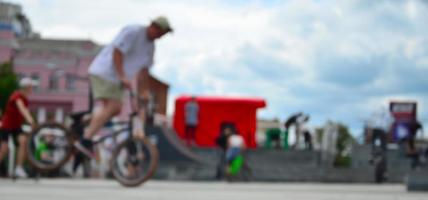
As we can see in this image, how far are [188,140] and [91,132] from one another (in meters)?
22.6

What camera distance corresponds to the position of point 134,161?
866cm

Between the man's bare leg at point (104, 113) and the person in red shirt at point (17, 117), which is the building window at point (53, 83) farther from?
the man's bare leg at point (104, 113)

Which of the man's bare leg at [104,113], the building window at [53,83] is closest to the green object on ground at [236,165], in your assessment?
the man's bare leg at [104,113]

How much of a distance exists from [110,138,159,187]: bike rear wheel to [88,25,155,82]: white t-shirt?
2.42ft

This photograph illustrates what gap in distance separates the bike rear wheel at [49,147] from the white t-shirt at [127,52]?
2.75 feet

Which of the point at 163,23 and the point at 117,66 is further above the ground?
the point at 163,23

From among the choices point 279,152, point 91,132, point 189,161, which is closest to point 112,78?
point 91,132

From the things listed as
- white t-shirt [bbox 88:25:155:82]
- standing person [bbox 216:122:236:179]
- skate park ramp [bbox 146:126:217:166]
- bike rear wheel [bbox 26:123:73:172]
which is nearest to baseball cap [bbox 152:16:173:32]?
white t-shirt [bbox 88:25:155:82]

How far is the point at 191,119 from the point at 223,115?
191 centimetres

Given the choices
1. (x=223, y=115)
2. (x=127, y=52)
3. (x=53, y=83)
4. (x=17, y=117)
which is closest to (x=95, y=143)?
(x=127, y=52)

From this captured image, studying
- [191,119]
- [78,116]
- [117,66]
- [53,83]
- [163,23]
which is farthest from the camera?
[53,83]

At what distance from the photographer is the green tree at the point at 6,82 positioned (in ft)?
187

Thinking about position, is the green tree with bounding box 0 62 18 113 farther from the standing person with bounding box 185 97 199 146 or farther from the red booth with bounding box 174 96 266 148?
the standing person with bounding box 185 97 199 146

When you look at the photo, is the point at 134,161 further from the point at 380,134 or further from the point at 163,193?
the point at 380,134
